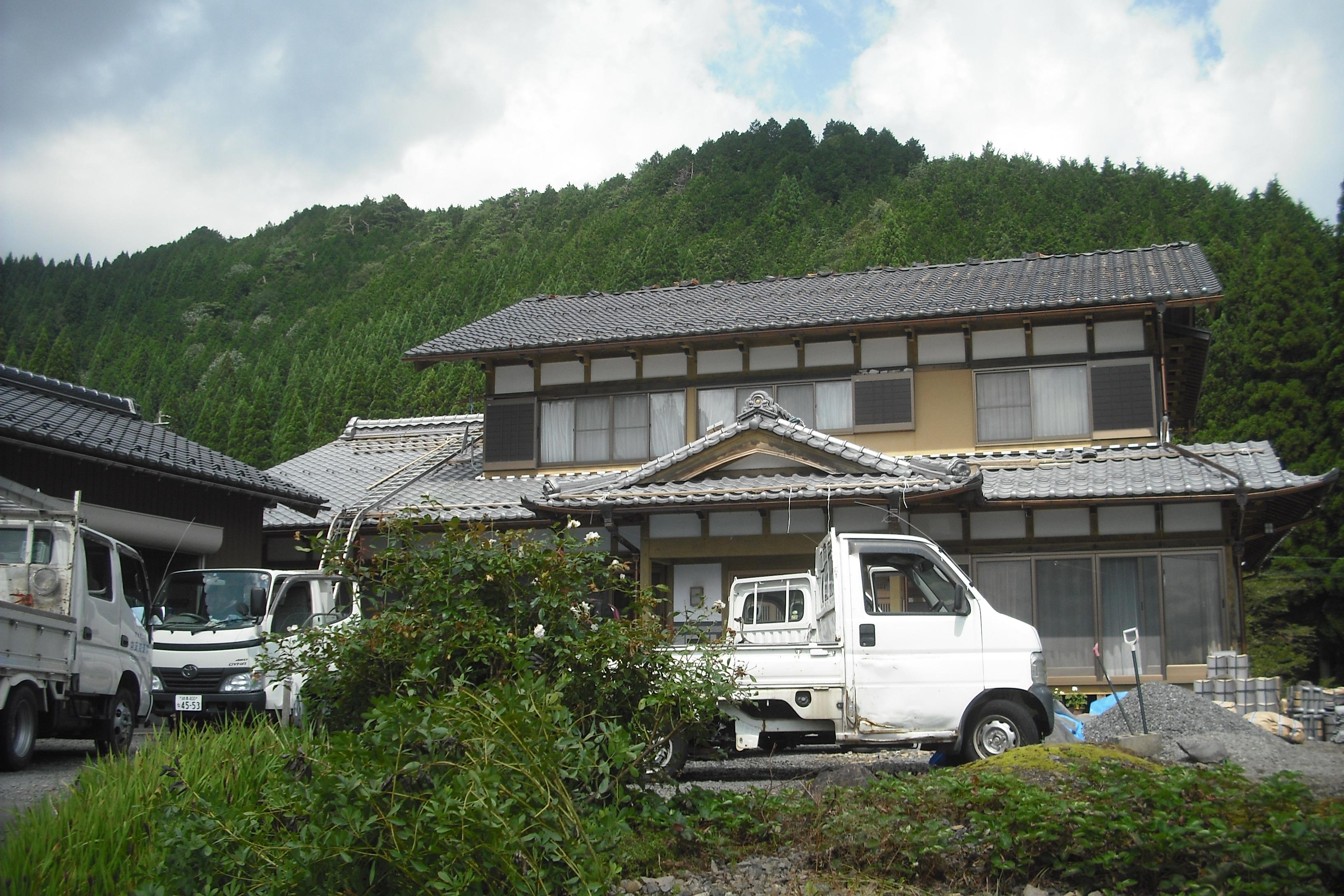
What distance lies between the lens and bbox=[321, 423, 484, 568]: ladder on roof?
58.3ft

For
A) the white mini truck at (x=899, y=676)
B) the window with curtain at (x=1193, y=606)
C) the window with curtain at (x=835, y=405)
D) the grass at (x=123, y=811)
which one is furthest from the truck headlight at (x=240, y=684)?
the window with curtain at (x=1193, y=606)

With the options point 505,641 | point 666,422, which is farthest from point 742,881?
point 666,422

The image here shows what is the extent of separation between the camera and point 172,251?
102 m

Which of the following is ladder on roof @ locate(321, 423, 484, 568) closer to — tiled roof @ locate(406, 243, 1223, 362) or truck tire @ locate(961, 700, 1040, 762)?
tiled roof @ locate(406, 243, 1223, 362)

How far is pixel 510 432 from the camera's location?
20516 millimetres

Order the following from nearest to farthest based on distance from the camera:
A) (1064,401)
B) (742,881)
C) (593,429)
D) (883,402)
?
(742,881) → (1064,401) → (883,402) → (593,429)

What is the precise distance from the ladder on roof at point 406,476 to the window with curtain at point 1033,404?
Answer: 33.7 feet

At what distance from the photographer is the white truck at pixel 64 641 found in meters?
8.92

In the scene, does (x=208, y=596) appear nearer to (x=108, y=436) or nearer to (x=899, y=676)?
(x=108, y=436)

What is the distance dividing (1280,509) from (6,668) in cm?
1617

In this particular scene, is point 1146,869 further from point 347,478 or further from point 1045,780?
point 347,478

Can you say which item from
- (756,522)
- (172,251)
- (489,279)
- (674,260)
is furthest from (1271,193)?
(172,251)

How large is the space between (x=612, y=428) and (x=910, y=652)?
1092 centimetres

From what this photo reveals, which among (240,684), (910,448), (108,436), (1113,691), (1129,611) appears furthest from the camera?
(910,448)
